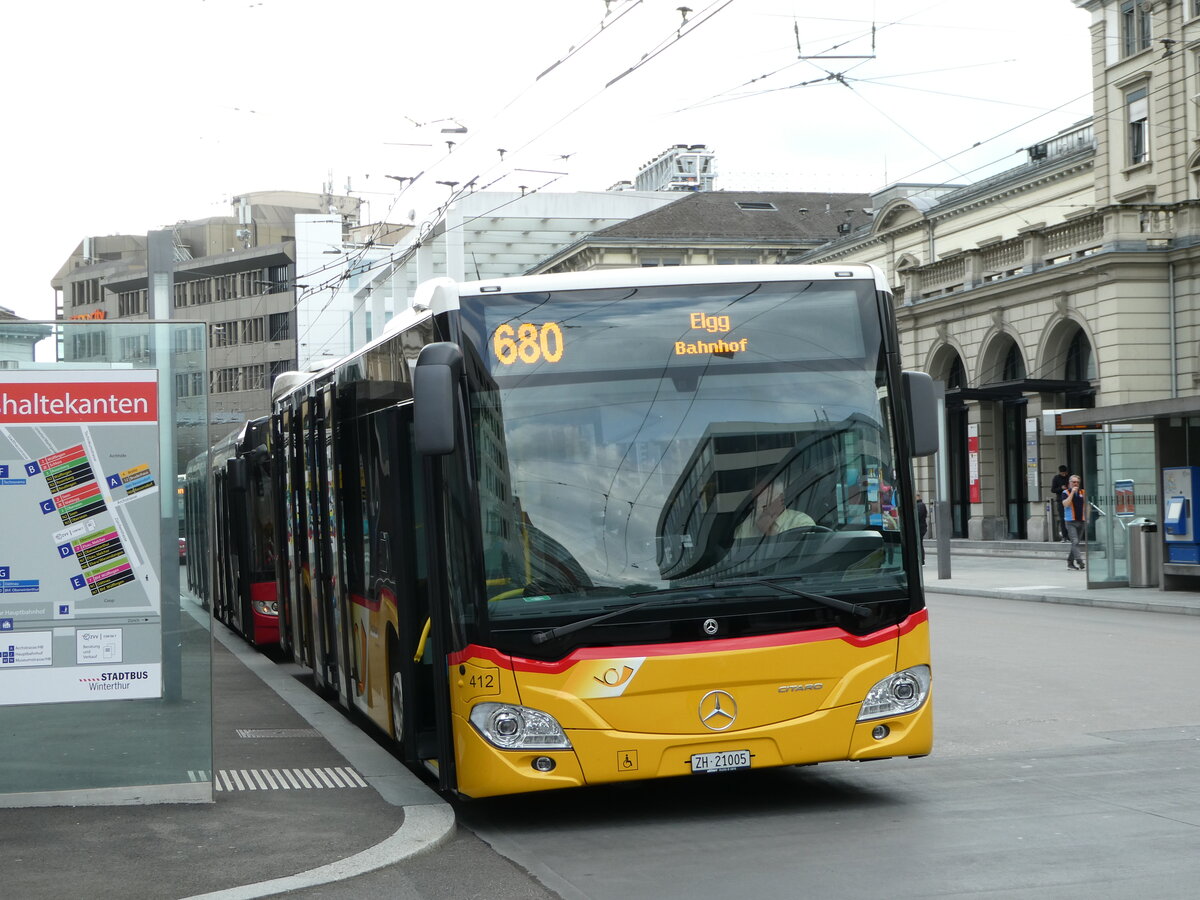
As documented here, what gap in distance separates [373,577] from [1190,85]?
116ft

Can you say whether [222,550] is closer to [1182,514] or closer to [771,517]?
[1182,514]

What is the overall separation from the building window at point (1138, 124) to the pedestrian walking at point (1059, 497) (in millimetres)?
8394

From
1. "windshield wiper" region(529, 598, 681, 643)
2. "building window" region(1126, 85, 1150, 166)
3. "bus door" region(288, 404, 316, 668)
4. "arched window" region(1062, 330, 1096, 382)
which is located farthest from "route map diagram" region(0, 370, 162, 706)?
"building window" region(1126, 85, 1150, 166)

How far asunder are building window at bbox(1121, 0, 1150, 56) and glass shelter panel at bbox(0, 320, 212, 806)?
38.6 metres

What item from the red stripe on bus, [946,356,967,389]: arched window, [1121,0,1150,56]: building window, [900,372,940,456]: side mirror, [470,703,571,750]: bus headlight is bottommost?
[470,703,571,750]: bus headlight

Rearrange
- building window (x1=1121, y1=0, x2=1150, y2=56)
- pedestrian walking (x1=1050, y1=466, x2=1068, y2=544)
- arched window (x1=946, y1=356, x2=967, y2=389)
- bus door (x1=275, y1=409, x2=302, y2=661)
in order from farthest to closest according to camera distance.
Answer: arched window (x1=946, y1=356, x2=967, y2=389)
building window (x1=1121, y1=0, x2=1150, y2=56)
pedestrian walking (x1=1050, y1=466, x2=1068, y2=544)
bus door (x1=275, y1=409, x2=302, y2=661)

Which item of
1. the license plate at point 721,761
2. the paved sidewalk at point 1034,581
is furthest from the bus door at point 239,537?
the license plate at point 721,761

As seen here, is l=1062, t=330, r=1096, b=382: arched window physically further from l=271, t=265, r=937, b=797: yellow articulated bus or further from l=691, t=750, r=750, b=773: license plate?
l=691, t=750, r=750, b=773: license plate

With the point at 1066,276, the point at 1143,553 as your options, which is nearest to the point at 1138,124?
Result: the point at 1066,276

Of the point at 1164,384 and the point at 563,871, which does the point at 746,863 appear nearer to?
the point at 563,871

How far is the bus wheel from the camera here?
8930 millimetres

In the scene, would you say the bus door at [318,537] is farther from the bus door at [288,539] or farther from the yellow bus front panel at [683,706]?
the yellow bus front panel at [683,706]

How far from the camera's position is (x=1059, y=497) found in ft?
123

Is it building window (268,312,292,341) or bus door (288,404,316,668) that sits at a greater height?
building window (268,312,292,341)
